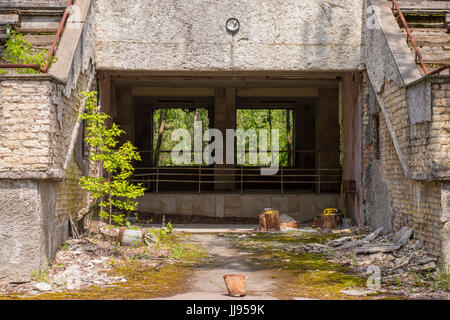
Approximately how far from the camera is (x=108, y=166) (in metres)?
8.34

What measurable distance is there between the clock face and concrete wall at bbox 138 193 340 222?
5.07 meters

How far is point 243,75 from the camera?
428 inches

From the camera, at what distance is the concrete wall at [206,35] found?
9.87 meters

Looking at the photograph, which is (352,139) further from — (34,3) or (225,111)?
(34,3)

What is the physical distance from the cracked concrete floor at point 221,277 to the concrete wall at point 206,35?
12.1ft

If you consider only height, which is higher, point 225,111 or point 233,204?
point 225,111

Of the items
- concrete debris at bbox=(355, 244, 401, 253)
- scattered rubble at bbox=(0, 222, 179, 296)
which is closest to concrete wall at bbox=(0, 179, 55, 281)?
scattered rubble at bbox=(0, 222, 179, 296)

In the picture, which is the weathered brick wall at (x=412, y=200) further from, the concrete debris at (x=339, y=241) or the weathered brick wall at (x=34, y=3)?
the weathered brick wall at (x=34, y=3)

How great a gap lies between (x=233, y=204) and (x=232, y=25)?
5285mm

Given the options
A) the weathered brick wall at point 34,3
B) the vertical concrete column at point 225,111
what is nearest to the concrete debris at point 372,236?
the weathered brick wall at point 34,3

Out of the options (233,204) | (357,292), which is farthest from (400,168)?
(233,204)

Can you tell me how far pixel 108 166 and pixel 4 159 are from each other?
221 cm

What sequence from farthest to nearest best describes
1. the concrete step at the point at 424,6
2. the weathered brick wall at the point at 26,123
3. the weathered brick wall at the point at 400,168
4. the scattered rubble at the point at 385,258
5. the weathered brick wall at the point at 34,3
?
the concrete step at the point at 424,6 → the weathered brick wall at the point at 34,3 → the weathered brick wall at the point at 400,168 → the weathered brick wall at the point at 26,123 → the scattered rubble at the point at 385,258

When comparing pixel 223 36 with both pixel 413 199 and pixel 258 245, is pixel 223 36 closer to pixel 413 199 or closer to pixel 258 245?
pixel 258 245
